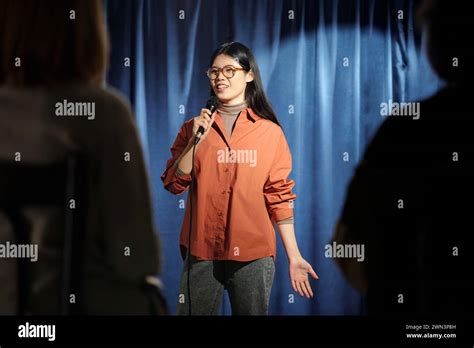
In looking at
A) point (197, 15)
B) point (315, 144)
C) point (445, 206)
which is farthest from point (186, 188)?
point (445, 206)

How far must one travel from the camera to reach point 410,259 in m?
2.17

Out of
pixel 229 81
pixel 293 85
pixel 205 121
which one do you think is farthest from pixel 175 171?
pixel 293 85

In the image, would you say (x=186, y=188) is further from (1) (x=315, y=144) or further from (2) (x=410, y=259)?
(2) (x=410, y=259)

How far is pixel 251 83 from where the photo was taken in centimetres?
217

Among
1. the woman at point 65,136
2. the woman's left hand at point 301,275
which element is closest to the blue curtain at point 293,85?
the woman's left hand at point 301,275

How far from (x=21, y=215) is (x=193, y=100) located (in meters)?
0.75

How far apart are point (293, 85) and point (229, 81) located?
0.25 meters

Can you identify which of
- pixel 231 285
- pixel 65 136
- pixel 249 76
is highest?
pixel 249 76

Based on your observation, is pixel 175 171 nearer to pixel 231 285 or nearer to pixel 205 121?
pixel 205 121

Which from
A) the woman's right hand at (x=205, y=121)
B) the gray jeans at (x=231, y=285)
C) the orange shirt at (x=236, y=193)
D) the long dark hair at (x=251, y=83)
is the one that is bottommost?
the gray jeans at (x=231, y=285)

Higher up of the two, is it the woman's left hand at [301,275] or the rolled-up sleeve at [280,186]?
the rolled-up sleeve at [280,186]

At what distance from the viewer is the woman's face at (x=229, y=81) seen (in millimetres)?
2154

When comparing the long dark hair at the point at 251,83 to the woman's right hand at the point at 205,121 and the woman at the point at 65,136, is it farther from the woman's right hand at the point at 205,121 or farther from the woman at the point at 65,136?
the woman at the point at 65,136

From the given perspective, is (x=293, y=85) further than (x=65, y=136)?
Yes
